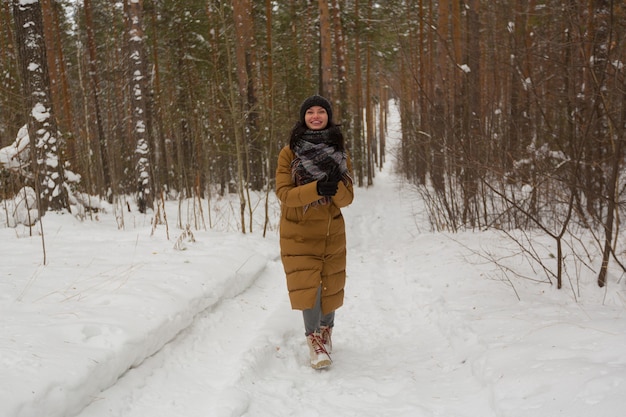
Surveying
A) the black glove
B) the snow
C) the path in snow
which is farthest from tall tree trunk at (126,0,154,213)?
the black glove

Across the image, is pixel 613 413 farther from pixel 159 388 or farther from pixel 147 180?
pixel 147 180

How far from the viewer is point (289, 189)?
327 centimetres

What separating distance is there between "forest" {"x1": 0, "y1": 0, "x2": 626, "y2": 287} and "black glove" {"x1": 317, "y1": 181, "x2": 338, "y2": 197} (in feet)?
6.68

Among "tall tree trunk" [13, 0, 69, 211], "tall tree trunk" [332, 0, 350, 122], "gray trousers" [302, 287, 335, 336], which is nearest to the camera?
"gray trousers" [302, 287, 335, 336]

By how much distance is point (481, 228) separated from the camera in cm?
788

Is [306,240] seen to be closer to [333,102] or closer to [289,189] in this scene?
[289,189]

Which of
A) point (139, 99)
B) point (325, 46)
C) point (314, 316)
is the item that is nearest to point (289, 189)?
point (314, 316)

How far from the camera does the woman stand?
A: 3227mm

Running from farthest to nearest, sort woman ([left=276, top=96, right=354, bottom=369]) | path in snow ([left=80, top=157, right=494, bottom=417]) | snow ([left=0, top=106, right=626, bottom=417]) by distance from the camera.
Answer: woman ([left=276, top=96, right=354, bottom=369])
path in snow ([left=80, top=157, right=494, bottom=417])
snow ([left=0, top=106, right=626, bottom=417])

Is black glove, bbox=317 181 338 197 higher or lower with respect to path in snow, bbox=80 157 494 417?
higher

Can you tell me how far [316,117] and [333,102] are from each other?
12.1 metres

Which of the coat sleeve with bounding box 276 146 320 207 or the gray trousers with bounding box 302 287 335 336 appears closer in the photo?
the coat sleeve with bounding box 276 146 320 207

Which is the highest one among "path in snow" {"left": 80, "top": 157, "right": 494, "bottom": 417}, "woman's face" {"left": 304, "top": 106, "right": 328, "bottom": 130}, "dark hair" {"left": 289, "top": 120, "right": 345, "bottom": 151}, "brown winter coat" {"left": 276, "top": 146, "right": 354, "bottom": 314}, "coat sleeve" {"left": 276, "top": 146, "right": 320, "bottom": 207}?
"woman's face" {"left": 304, "top": 106, "right": 328, "bottom": 130}

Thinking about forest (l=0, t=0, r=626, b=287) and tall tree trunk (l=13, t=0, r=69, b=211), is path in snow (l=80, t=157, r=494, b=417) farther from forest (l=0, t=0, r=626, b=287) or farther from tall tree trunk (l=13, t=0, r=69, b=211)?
tall tree trunk (l=13, t=0, r=69, b=211)
